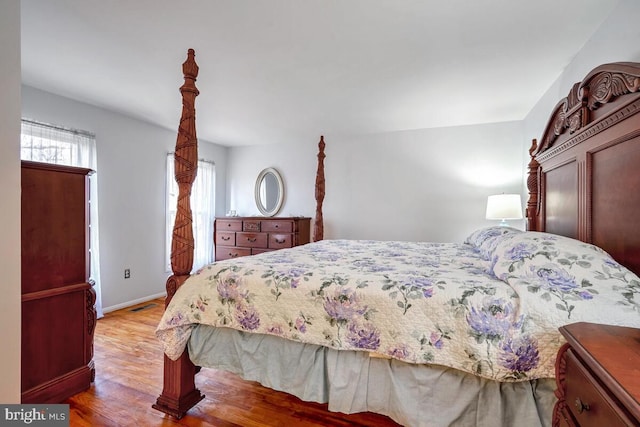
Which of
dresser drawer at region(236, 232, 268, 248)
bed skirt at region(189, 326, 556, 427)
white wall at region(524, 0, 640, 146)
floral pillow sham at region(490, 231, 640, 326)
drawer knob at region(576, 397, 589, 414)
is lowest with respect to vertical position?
bed skirt at region(189, 326, 556, 427)

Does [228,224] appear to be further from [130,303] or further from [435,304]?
[435,304]

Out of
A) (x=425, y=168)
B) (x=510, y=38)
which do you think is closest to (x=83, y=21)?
(x=510, y=38)

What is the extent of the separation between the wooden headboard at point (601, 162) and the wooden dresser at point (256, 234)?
2958 mm

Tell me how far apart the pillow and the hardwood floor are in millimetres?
1188

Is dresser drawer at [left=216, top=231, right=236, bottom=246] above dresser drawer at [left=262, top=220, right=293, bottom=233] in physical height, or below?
below

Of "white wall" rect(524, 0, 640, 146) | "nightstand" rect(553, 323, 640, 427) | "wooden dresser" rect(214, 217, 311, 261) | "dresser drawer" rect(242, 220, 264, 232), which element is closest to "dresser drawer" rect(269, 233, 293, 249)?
"wooden dresser" rect(214, 217, 311, 261)

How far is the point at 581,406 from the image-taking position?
2.41 feet

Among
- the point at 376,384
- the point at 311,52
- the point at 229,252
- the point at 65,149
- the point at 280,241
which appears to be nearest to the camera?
the point at 376,384

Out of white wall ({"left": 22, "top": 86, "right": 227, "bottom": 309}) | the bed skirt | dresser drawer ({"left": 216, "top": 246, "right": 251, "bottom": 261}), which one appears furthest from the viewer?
dresser drawer ({"left": 216, "top": 246, "right": 251, "bottom": 261})

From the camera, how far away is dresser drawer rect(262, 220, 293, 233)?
4.14 meters

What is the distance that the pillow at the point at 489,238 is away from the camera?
1869 millimetres

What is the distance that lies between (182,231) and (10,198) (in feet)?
2.38

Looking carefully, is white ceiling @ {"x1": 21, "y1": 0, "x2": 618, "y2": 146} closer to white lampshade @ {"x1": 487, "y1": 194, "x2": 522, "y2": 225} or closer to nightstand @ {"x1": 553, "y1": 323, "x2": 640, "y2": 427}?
white lampshade @ {"x1": 487, "y1": 194, "x2": 522, "y2": 225}

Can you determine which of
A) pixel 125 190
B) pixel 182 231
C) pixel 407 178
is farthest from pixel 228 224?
pixel 182 231
